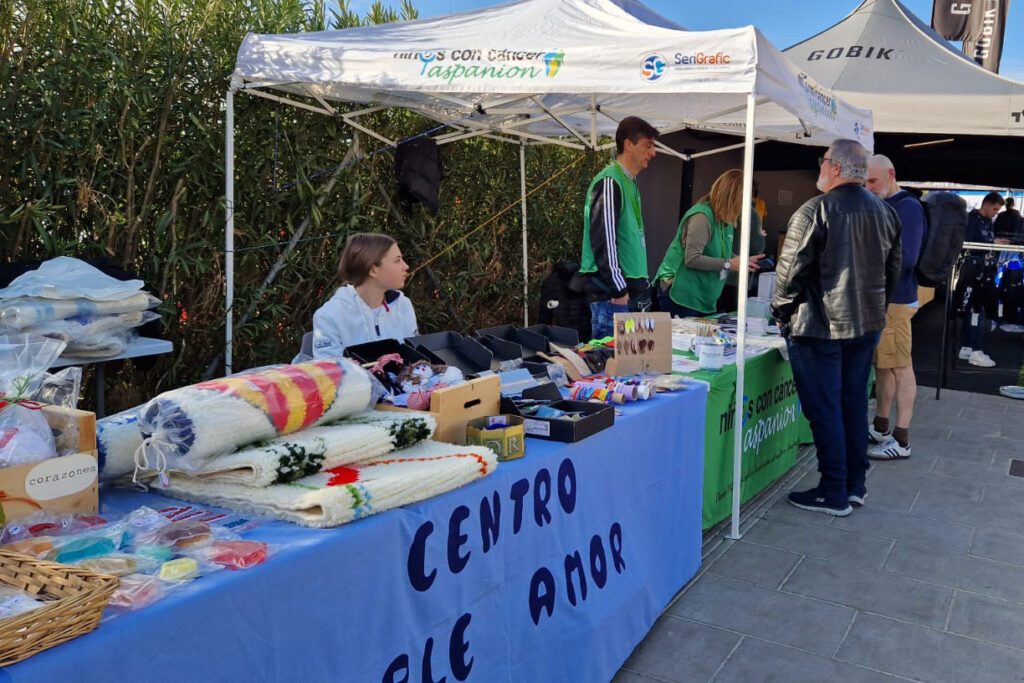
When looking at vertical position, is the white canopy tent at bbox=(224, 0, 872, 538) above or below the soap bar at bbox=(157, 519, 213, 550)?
above

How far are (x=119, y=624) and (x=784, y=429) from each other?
3.75 meters

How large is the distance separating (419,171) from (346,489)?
12.8ft

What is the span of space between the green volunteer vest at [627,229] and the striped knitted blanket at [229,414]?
2432mm

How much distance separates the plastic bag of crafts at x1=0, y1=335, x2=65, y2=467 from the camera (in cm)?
132

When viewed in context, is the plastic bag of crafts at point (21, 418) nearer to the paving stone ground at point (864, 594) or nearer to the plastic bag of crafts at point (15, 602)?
the plastic bag of crafts at point (15, 602)

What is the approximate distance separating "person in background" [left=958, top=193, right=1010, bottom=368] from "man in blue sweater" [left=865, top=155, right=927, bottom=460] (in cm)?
401

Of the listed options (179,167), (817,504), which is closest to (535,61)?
(179,167)

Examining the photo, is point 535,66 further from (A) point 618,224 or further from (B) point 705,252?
(B) point 705,252

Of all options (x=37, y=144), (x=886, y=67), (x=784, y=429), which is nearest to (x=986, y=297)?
(x=886, y=67)

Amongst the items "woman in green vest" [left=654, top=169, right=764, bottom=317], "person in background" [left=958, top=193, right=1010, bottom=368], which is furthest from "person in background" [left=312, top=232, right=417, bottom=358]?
"person in background" [left=958, top=193, right=1010, bottom=368]

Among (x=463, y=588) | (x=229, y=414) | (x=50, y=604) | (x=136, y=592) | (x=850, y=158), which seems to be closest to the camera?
(x=50, y=604)

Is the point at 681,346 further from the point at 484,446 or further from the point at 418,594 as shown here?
the point at 418,594

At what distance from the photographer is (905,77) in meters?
6.71

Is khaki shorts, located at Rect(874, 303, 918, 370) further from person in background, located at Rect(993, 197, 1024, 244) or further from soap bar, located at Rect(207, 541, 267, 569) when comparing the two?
person in background, located at Rect(993, 197, 1024, 244)
